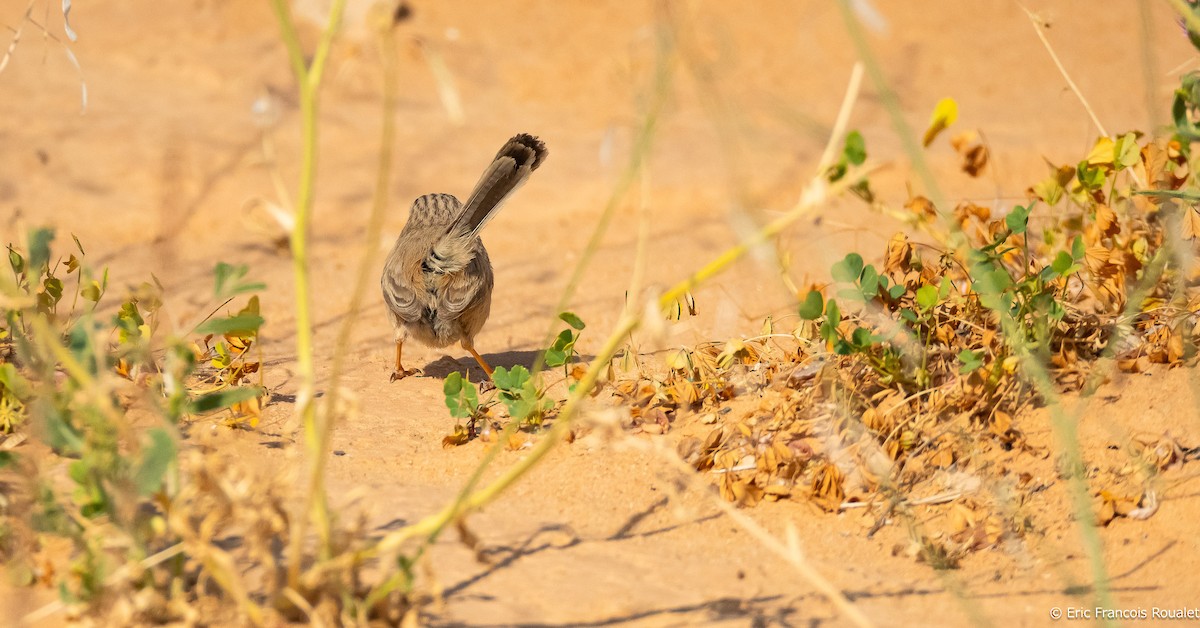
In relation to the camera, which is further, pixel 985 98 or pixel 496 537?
pixel 985 98

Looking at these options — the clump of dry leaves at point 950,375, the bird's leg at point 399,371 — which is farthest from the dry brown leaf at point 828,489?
the bird's leg at point 399,371

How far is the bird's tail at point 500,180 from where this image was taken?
181 inches

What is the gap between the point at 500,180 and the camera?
4.73 metres

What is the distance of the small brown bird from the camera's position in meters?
4.78

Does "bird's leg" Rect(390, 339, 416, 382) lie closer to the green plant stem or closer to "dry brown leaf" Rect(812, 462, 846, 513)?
"dry brown leaf" Rect(812, 462, 846, 513)

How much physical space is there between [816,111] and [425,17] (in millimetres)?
4271

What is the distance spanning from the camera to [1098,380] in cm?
352

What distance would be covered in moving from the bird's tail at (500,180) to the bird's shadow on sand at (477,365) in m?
0.72

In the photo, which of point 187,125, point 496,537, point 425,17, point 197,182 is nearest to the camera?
point 496,537

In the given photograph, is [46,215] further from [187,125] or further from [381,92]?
[381,92]

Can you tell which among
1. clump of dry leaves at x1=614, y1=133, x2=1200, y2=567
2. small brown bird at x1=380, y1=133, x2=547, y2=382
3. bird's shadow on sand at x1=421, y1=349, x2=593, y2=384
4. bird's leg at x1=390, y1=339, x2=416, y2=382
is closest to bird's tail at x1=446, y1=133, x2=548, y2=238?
small brown bird at x1=380, y1=133, x2=547, y2=382

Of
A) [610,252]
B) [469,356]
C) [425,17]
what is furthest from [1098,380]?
[425,17]

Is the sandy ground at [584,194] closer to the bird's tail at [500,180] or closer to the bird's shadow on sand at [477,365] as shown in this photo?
the bird's shadow on sand at [477,365]

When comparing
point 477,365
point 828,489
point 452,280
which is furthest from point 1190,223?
point 477,365
